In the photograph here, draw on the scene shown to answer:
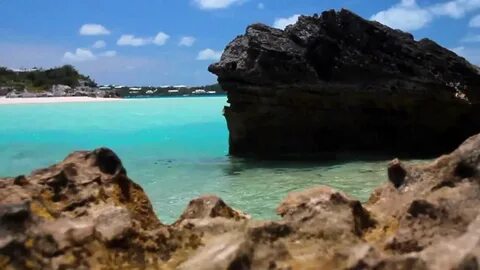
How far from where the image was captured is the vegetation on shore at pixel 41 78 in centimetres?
7746

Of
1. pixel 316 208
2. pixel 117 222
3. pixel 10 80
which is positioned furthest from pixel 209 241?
pixel 10 80

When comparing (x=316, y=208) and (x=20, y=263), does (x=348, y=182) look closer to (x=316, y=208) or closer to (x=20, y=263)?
(x=316, y=208)

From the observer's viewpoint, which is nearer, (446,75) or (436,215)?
(436,215)

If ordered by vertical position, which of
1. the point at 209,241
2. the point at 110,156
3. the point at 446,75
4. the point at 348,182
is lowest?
the point at 348,182

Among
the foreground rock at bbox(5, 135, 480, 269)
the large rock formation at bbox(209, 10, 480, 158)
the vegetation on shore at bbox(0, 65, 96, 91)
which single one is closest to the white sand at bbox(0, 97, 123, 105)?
the vegetation on shore at bbox(0, 65, 96, 91)

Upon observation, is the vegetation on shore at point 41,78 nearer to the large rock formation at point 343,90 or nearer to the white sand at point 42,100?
the white sand at point 42,100

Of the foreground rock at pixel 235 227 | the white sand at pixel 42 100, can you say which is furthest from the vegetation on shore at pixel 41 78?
the foreground rock at pixel 235 227

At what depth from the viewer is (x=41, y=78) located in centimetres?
8169

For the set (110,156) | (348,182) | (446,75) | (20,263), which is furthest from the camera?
(446,75)

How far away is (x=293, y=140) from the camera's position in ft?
46.4

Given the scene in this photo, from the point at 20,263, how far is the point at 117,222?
71 cm

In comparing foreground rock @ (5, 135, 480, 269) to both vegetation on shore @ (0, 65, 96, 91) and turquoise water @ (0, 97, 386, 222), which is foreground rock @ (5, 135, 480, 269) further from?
vegetation on shore @ (0, 65, 96, 91)

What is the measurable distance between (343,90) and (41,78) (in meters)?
76.0

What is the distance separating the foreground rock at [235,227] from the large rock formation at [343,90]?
9.07 meters
